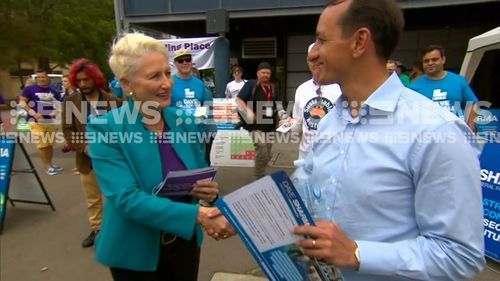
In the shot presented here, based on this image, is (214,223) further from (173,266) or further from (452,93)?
(452,93)

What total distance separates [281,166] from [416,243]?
5.70m

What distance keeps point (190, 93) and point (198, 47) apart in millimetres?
3795

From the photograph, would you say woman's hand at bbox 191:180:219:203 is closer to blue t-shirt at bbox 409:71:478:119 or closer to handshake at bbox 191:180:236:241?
handshake at bbox 191:180:236:241

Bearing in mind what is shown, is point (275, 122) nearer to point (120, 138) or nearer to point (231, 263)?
point (231, 263)

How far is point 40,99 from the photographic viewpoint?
6.61 m

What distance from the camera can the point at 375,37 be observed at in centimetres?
98

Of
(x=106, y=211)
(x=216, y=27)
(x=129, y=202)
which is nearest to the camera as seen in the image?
(x=129, y=202)

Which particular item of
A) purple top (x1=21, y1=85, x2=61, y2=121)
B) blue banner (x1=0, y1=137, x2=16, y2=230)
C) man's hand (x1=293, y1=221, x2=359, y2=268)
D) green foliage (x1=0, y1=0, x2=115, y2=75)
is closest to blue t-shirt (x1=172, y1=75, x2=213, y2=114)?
blue banner (x1=0, y1=137, x2=16, y2=230)

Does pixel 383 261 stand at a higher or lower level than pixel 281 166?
higher

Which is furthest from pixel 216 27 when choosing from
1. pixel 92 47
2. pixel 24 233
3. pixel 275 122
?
pixel 92 47

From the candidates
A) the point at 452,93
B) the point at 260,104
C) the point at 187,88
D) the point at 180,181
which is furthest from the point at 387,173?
the point at 260,104

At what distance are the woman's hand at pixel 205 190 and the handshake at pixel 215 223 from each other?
0.18 meters

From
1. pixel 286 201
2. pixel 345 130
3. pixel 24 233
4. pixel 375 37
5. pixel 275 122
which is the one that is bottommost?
pixel 24 233

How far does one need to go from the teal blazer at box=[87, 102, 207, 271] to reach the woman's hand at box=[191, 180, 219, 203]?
12 centimetres
